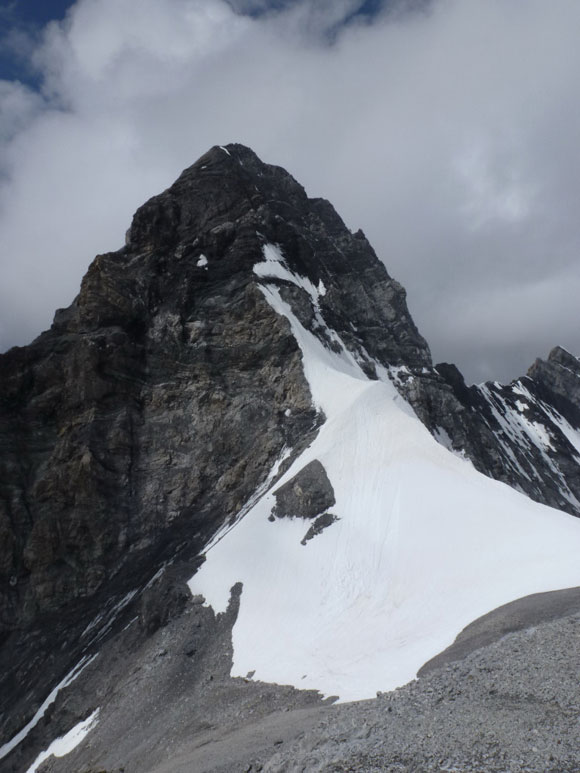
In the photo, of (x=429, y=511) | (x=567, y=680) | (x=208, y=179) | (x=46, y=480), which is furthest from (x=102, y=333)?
(x=567, y=680)

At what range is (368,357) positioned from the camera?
58875 millimetres

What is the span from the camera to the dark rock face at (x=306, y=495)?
31406 mm

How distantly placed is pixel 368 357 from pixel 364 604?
37.2 meters

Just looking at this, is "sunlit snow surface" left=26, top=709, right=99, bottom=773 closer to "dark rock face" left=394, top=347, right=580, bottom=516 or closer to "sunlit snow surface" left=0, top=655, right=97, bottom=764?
"sunlit snow surface" left=0, top=655, right=97, bottom=764

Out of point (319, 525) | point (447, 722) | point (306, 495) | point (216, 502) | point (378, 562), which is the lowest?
point (447, 722)

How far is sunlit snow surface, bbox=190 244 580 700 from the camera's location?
766 inches

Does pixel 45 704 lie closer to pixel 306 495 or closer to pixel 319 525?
pixel 319 525

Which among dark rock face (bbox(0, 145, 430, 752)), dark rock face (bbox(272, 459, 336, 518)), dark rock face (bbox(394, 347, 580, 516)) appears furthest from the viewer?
dark rock face (bbox(394, 347, 580, 516))

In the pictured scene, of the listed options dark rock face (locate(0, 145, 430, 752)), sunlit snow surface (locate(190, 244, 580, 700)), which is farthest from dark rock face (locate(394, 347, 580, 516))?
sunlit snow surface (locate(190, 244, 580, 700))

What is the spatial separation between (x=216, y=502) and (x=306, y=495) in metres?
8.48

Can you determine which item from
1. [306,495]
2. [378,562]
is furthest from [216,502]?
[378,562]

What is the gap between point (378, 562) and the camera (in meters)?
25.9

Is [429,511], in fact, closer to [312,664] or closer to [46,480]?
[312,664]

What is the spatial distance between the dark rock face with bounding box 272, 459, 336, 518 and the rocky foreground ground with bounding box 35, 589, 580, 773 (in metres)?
12.9
